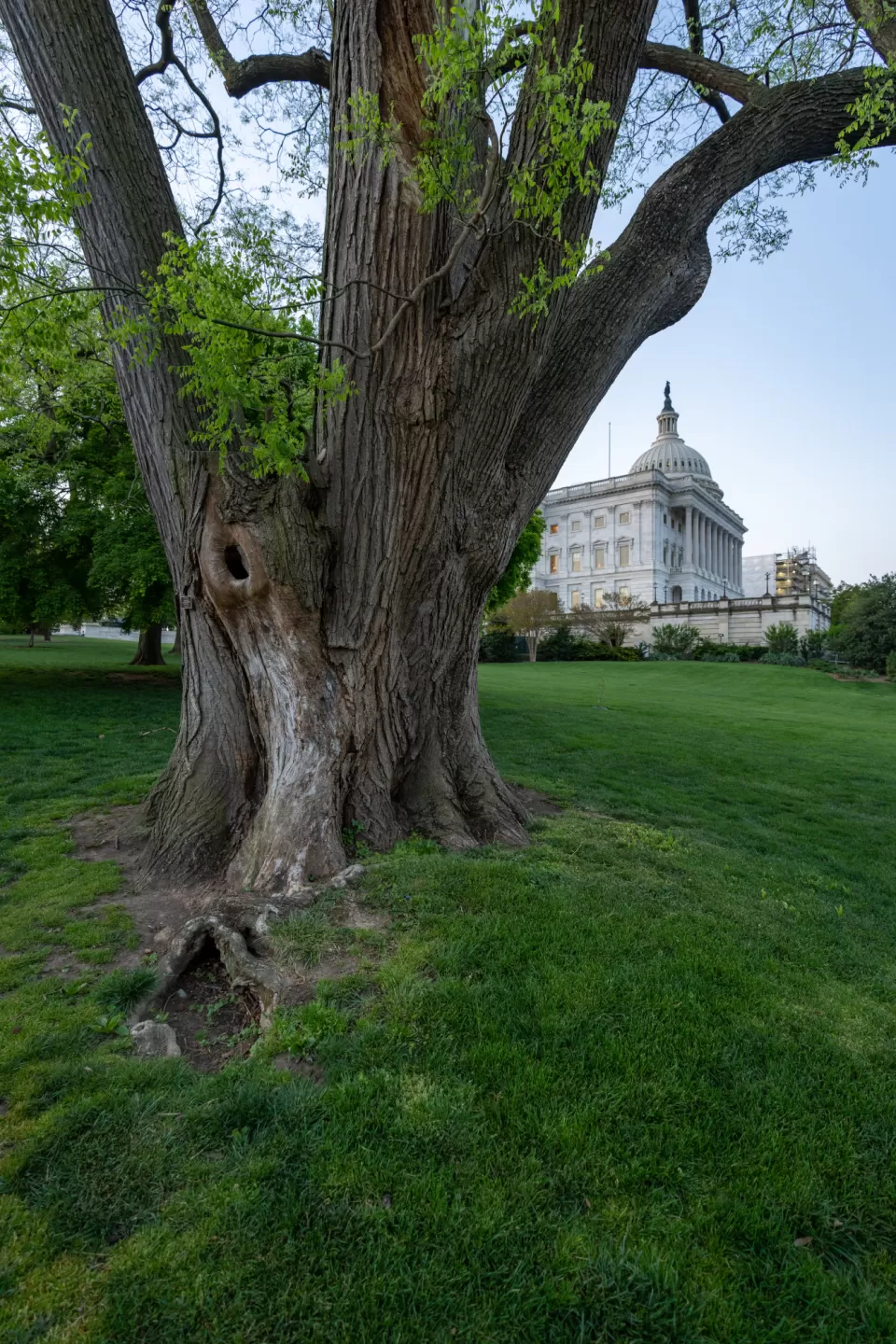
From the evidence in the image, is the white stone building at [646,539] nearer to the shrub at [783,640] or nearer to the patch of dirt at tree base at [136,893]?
the shrub at [783,640]

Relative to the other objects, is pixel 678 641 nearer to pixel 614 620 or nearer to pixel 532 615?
pixel 614 620

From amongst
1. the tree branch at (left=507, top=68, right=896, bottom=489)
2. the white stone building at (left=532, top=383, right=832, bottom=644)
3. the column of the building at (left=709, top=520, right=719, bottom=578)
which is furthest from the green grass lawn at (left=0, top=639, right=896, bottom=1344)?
the column of the building at (left=709, top=520, right=719, bottom=578)

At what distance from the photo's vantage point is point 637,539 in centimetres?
6931

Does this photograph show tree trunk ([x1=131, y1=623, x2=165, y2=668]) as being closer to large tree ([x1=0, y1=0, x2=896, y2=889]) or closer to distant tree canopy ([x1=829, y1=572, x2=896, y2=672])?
large tree ([x1=0, y1=0, x2=896, y2=889])

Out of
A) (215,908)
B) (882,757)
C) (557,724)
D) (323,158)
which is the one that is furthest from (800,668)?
(215,908)

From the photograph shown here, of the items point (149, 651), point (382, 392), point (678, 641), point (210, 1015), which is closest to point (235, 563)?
point (382, 392)

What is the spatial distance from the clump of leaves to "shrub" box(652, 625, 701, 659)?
152ft

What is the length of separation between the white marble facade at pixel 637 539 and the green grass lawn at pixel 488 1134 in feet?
210

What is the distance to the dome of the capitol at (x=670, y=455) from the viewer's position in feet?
271

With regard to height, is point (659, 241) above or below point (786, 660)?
above

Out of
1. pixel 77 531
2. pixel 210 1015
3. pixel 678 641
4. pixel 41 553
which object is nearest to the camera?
pixel 210 1015

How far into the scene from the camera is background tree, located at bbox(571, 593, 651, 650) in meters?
48.8

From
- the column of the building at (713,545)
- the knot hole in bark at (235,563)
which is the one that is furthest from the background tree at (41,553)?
the column of the building at (713,545)

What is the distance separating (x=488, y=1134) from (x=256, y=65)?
849 centimetres
